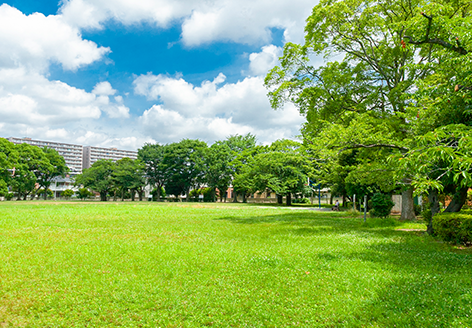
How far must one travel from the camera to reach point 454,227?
9633 millimetres

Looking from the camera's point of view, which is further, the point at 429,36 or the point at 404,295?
the point at 429,36

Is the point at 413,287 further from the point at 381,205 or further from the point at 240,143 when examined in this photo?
the point at 240,143

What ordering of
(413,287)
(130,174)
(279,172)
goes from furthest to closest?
(130,174) → (279,172) → (413,287)

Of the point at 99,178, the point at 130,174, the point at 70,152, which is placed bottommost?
the point at 99,178

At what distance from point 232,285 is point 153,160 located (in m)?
64.9

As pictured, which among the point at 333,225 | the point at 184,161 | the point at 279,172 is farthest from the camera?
the point at 184,161

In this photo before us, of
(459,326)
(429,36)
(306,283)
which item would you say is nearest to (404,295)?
(459,326)

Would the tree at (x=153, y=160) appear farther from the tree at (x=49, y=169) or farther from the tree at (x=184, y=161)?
the tree at (x=49, y=169)

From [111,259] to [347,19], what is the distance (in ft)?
53.3

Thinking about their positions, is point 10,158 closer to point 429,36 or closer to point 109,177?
point 109,177

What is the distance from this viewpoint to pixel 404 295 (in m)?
4.95

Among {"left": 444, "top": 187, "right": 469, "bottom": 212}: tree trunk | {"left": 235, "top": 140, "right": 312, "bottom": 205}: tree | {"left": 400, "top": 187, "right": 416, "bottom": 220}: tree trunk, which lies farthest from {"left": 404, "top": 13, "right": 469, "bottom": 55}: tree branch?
{"left": 235, "top": 140, "right": 312, "bottom": 205}: tree

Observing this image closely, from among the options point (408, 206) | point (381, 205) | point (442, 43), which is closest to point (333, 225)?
point (381, 205)

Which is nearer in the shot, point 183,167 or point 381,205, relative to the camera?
point 381,205
